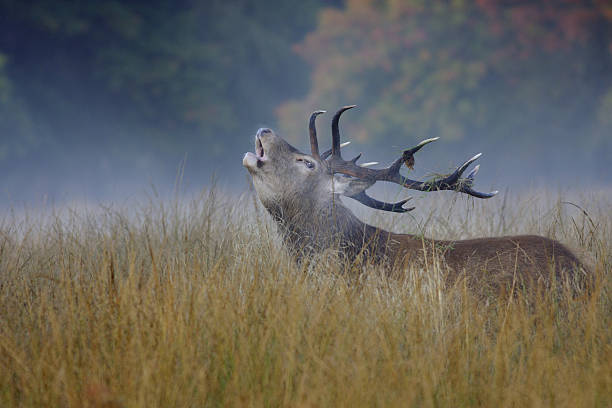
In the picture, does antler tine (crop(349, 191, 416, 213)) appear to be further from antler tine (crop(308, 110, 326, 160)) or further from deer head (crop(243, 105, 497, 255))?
antler tine (crop(308, 110, 326, 160))

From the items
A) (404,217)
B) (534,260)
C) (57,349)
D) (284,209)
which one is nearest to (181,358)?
(57,349)

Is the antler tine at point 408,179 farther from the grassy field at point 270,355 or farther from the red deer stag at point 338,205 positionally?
the grassy field at point 270,355

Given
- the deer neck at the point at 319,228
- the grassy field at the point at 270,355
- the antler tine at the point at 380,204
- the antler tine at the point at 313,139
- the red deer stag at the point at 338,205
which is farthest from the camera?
the antler tine at the point at 313,139

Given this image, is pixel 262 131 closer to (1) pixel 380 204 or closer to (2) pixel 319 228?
(2) pixel 319 228

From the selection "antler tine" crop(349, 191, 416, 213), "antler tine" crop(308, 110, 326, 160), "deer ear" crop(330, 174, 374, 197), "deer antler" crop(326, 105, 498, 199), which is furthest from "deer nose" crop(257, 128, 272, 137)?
"antler tine" crop(349, 191, 416, 213)

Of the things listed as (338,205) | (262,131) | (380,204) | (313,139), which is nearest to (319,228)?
(338,205)

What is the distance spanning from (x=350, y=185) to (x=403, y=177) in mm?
494

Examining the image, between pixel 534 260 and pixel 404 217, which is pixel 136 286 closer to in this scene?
pixel 534 260

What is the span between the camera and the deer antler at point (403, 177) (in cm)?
439

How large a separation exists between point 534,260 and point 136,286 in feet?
9.18

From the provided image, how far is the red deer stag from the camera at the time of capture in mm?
4004

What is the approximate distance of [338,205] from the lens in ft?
14.9

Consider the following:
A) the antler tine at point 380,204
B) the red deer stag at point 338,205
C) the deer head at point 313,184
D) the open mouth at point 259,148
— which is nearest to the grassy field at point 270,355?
the red deer stag at point 338,205

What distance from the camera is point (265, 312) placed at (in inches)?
101
